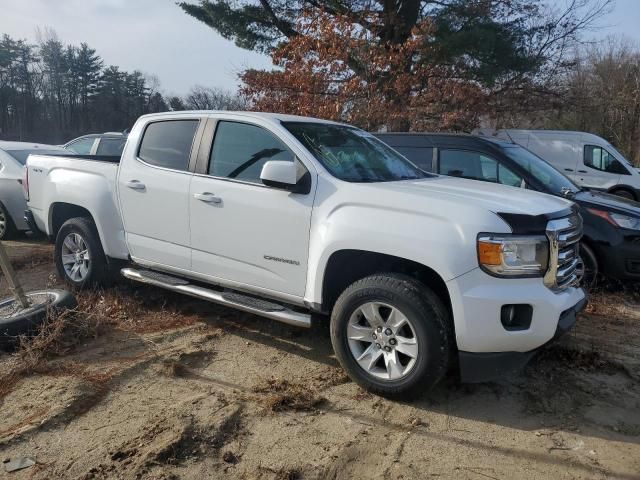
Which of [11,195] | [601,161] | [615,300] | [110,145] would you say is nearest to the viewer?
[615,300]

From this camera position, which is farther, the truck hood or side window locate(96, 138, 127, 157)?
side window locate(96, 138, 127, 157)

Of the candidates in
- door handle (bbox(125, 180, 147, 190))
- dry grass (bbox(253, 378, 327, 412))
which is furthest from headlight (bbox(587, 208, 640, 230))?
door handle (bbox(125, 180, 147, 190))

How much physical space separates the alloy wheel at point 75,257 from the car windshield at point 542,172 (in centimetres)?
493

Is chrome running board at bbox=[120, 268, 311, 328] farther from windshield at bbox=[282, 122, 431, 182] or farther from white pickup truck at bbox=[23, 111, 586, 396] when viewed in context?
windshield at bbox=[282, 122, 431, 182]

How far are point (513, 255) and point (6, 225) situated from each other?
8.33m

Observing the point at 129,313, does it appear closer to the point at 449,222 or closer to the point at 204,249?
the point at 204,249

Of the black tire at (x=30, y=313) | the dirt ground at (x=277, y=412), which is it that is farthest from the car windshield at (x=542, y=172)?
the black tire at (x=30, y=313)

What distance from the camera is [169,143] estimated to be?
4766mm

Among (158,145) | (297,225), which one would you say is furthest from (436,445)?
(158,145)

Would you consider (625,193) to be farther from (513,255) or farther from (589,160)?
(513,255)

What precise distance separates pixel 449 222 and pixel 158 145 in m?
2.94

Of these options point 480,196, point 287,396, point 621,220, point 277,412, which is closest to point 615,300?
point 621,220

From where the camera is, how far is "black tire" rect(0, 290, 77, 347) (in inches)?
161

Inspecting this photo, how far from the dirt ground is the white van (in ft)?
34.5
